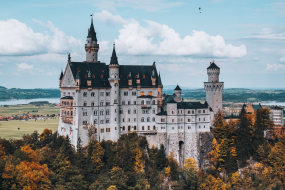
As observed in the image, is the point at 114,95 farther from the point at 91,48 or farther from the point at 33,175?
the point at 33,175

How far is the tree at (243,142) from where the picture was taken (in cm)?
10094

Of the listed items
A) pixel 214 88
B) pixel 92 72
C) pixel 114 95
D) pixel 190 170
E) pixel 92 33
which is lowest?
pixel 190 170

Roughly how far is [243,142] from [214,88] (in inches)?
676

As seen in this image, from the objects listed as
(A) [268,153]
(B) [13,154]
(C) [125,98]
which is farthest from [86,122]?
(A) [268,153]

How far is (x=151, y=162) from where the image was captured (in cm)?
9731

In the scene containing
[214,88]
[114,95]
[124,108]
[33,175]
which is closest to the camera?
[33,175]

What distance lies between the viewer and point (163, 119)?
327 feet

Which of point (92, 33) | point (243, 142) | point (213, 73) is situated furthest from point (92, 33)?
point (243, 142)

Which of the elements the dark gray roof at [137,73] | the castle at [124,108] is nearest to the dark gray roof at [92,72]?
the castle at [124,108]

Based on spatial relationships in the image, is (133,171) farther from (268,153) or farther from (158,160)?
(268,153)

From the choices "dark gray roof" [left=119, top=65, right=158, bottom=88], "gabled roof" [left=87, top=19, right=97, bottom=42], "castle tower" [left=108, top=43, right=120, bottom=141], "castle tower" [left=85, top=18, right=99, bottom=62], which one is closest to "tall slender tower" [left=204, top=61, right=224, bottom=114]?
"dark gray roof" [left=119, top=65, right=158, bottom=88]

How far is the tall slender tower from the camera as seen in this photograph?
359 feet

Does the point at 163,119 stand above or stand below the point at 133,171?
above

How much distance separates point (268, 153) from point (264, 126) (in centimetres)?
828
